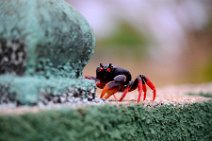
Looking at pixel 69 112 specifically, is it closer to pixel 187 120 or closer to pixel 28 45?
pixel 28 45

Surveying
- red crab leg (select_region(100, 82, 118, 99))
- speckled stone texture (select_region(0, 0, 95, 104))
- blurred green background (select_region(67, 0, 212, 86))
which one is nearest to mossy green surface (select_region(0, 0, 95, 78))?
speckled stone texture (select_region(0, 0, 95, 104))

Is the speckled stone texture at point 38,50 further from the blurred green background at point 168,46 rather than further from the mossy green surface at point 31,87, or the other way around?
the blurred green background at point 168,46

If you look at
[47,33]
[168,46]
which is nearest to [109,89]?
[47,33]

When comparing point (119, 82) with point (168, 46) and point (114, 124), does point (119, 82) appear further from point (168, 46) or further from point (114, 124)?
point (168, 46)

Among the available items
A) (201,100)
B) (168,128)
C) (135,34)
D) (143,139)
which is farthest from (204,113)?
(135,34)

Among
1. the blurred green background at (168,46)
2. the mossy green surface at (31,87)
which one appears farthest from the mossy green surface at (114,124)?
the blurred green background at (168,46)
